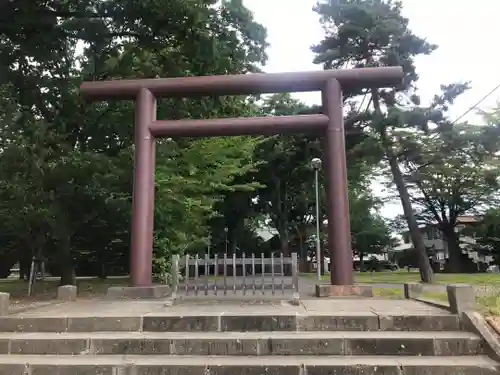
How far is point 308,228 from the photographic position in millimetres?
37094

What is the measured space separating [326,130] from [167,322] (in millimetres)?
5195

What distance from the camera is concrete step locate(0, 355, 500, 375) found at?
4293 millimetres

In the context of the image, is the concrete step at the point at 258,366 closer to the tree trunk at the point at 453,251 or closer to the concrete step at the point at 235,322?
the concrete step at the point at 235,322

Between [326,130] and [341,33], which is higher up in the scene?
[341,33]

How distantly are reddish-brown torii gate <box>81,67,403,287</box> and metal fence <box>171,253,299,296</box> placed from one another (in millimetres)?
1074

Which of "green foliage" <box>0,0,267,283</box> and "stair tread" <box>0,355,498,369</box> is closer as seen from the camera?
"stair tread" <box>0,355,498,369</box>

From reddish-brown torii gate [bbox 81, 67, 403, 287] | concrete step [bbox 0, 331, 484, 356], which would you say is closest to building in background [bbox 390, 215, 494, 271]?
reddish-brown torii gate [bbox 81, 67, 403, 287]

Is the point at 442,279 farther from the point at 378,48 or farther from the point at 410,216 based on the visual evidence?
the point at 378,48

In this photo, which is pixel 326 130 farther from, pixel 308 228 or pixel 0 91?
pixel 308 228

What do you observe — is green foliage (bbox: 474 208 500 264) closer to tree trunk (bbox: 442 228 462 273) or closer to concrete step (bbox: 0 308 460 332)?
tree trunk (bbox: 442 228 462 273)

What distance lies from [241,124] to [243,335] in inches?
198

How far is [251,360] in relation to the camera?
4555mm

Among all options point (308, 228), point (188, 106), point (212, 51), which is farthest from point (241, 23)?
point (308, 228)

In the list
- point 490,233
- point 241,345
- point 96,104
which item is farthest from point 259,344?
point 490,233
